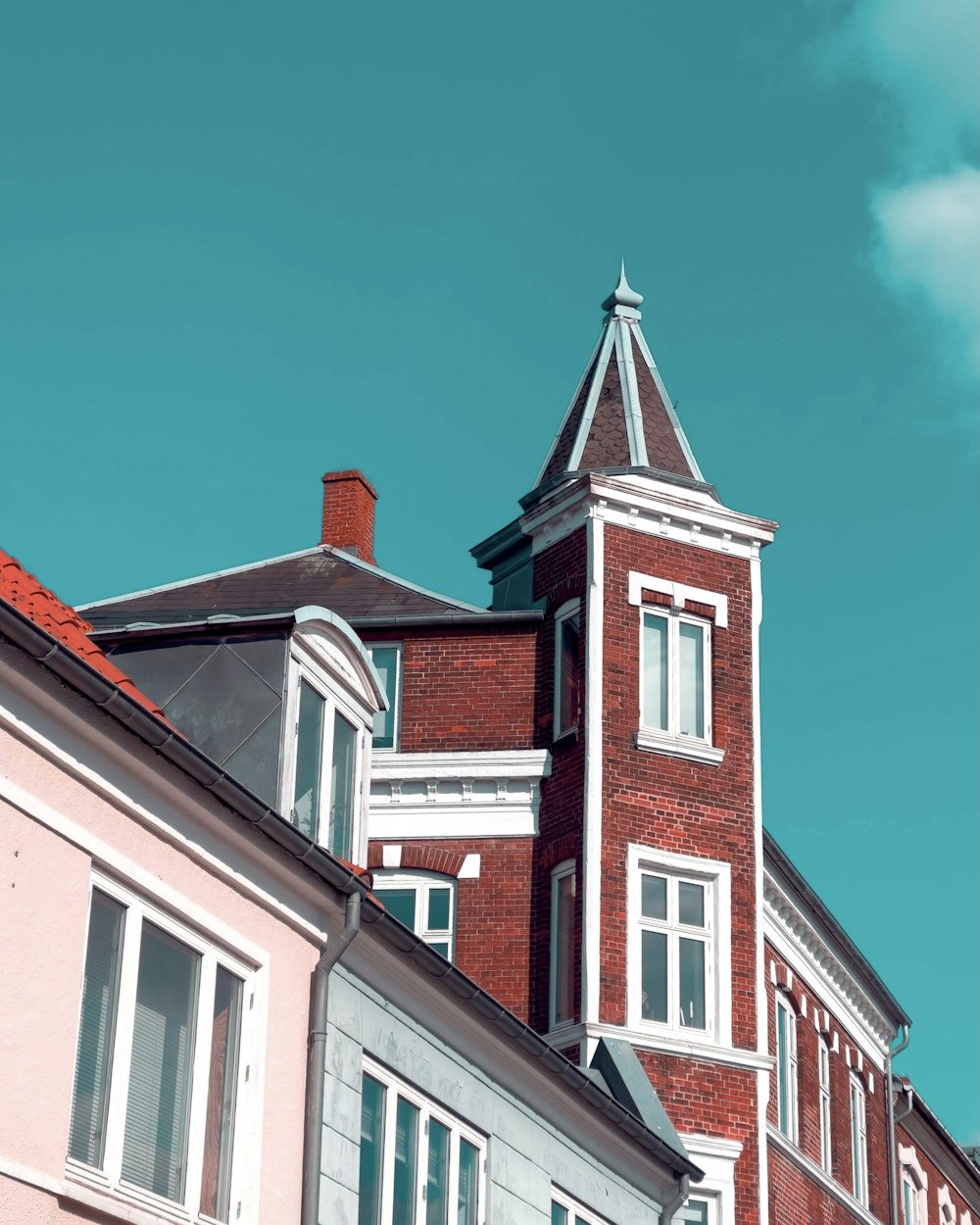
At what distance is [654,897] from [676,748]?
6.44 ft

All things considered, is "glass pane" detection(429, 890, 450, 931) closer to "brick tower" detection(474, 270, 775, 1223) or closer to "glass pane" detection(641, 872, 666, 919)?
"brick tower" detection(474, 270, 775, 1223)

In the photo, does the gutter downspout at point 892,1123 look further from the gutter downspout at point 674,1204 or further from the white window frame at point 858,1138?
the gutter downspout at point 674,1204

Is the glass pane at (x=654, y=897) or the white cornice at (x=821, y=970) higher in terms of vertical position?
the white cornice at (x=821, y=970)

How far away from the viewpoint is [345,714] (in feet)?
57.5

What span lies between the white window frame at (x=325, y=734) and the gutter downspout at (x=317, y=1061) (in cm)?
134

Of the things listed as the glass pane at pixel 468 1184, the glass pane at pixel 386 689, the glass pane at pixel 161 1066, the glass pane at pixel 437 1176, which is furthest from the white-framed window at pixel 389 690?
the glass pane at pixel 161 1066

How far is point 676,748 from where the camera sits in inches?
1061

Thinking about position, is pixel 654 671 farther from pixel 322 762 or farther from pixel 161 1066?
pixel 161 1066

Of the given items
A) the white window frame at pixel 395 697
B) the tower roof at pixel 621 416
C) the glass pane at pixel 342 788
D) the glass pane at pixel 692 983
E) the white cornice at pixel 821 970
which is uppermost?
the tower roof at pixel 621 416

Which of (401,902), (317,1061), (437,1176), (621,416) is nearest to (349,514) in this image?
(621,416)

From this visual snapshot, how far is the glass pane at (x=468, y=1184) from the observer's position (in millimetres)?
16453

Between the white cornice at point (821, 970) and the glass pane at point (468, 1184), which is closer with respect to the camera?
the glass pane at point (468, 1184)

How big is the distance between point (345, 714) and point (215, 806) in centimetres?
398

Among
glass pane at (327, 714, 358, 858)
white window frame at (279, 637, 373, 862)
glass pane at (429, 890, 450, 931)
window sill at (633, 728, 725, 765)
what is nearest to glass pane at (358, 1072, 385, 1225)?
white window frame at (279, 637, 373, 862)
